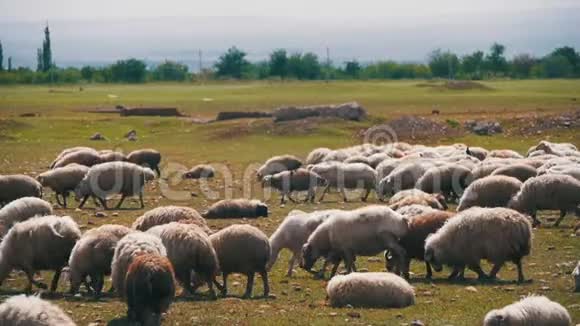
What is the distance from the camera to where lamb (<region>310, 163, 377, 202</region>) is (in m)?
28.2

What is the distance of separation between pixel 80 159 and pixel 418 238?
731 inches

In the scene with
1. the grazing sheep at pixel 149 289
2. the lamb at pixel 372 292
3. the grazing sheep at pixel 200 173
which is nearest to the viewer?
the grazing sheep at pixel 149 289

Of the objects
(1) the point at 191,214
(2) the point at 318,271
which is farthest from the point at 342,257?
(1) the point at 191,214

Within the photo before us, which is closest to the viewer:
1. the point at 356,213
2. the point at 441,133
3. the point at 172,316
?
the point at 172,316

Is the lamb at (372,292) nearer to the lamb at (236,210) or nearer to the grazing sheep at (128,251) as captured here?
the grazing sheep at (128,251)

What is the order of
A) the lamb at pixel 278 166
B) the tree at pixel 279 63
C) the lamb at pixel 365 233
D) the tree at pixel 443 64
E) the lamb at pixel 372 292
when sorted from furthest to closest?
the tree at pixel 443 64 < the tree at pixel 279 63 < the lamb at pixel 278 166 < the lamb at pixel 365 233 < the lamb at pixel 372 292

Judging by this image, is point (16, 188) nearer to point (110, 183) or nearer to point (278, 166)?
point (110, 183)

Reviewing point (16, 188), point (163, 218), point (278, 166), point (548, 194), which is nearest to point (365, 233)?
point (163, 218)

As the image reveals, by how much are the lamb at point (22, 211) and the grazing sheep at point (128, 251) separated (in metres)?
5.33

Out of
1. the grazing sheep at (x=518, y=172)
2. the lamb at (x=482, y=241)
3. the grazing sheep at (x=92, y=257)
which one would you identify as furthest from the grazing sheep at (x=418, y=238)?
the grazing sheep at (x=518, y=172)

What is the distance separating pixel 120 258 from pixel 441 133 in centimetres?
3721

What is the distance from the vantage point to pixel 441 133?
4862 cm

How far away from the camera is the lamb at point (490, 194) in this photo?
21047mm

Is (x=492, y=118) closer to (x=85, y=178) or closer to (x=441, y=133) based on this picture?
(x=441, y=133)
